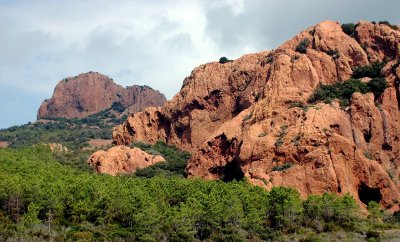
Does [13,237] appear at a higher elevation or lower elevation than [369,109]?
lower

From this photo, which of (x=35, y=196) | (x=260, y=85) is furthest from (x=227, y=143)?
(x=35, y=196)

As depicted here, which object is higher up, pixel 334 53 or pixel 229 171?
pixel 334 53

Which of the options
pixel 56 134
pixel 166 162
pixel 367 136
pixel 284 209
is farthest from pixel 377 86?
pixel 56 134

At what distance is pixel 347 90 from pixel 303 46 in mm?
13189

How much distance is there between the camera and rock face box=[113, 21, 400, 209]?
74.9 metres

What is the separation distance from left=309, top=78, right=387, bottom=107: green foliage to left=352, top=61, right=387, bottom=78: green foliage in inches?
155

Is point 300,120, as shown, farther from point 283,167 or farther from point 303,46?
point 303,46

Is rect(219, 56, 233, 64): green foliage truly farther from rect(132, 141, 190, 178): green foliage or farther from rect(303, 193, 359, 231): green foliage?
rect(303, 193, 359, 231): green foliage

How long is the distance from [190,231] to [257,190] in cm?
1470

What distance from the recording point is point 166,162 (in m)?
100

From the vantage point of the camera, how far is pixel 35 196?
206ft

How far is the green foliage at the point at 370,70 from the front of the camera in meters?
92.1

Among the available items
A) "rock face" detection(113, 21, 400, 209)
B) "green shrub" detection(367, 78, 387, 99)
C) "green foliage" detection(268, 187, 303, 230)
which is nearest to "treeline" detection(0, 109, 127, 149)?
"rock face" detection(113, 21, 400, 209)

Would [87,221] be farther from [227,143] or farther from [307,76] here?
[307,76]
